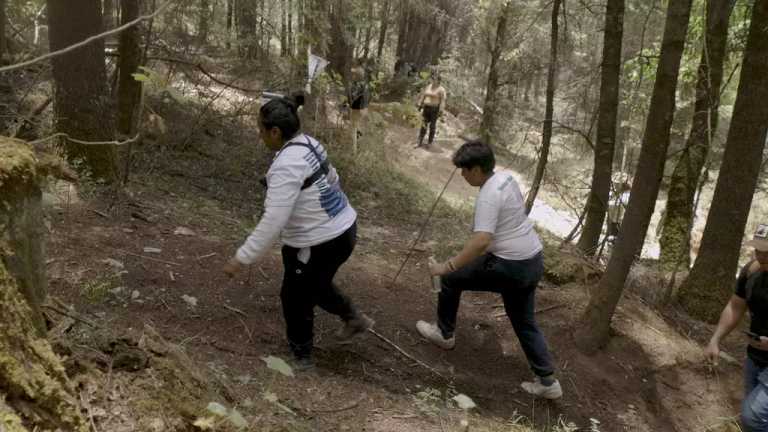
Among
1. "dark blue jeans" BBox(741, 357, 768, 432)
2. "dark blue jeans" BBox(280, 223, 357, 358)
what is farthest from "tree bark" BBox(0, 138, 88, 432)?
"dark blue jeans" BBox(741, 357, 768, 432)

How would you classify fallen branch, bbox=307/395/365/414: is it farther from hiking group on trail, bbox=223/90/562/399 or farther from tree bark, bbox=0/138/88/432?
tree bark, bbox=0/138/88/432

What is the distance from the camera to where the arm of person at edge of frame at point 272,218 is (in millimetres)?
3531

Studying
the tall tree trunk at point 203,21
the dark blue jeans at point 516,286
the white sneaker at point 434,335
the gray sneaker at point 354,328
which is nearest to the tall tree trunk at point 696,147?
the dark blue jeans at point 516,286

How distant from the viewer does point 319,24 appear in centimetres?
934

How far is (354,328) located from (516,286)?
1.27m

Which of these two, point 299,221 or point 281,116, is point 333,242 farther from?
point 281,116

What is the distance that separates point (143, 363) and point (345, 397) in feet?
4.78

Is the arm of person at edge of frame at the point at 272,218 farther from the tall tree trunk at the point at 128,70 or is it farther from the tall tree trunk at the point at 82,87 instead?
the tall tree trunk at the point at 128,70

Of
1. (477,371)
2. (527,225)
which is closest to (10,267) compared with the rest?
(527,225)

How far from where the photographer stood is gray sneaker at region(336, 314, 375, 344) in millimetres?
4484

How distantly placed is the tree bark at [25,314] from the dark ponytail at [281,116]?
1.50 m

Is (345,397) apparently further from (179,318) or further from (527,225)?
(527,225)

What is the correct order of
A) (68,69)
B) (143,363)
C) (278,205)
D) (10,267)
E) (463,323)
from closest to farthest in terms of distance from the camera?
1. (10,267)
2. (143,363)
3. (278,205)
4. (463,323)
5. (68,69)

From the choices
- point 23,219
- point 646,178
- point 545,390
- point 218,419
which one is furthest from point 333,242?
point 646,178
